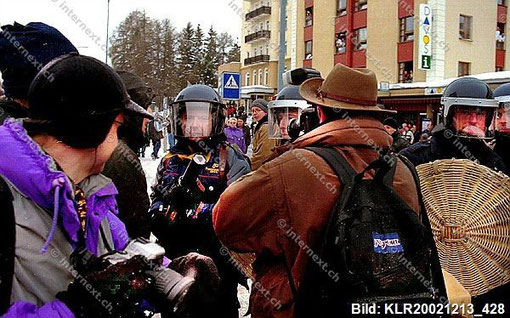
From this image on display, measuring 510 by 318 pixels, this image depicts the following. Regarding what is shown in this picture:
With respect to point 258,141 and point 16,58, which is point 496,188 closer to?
point 16,58

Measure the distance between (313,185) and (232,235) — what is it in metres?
0.42

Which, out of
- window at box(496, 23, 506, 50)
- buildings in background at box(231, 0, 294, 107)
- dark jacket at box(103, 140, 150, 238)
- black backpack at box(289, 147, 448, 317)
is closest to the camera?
black backpack at box(289, 147, 448, 317)

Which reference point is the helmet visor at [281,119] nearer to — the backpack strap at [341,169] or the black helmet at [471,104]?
the black helmet at [471,104]

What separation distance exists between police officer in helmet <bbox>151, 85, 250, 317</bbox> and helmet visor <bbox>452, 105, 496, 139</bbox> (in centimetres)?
155

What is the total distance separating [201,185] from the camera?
3.77 meters

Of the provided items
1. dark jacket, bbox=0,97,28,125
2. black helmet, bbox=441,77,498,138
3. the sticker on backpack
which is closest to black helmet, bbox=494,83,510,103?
black helmet, bbox=441,77,498,138

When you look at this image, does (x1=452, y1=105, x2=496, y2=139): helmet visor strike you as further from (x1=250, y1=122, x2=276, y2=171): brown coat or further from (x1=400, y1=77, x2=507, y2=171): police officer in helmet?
(x1=250, y1=122, x2=276, y2=171): brown coat

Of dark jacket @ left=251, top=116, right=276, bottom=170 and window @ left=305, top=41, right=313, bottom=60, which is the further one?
window @ left=305, top=41, right=313, bottom=60

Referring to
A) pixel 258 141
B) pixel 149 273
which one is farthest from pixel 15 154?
pixel 258 141

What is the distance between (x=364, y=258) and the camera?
2074 millimetres

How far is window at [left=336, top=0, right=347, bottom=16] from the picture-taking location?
35344 millimetres

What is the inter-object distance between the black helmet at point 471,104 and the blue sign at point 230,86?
7649mm

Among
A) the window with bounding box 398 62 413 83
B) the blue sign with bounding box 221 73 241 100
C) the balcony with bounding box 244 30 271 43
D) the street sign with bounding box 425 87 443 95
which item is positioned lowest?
the blue sign with bounding box 221 73 241 100

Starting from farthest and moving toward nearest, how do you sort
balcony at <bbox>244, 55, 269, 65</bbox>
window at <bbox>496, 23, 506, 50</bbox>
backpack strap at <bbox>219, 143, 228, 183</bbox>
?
balcony at <bbox>244, 55, 269, 65</bbox> → window at <bbox>496, 23, 506, 50</bbox> → backpack strap at <bbox>219, 143, 228, 183</bbox>
